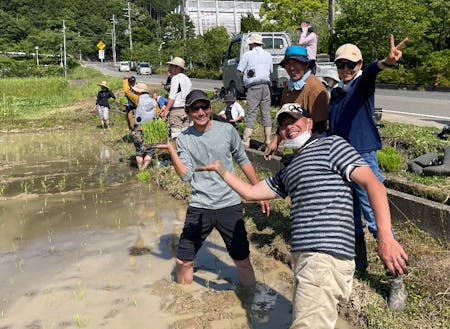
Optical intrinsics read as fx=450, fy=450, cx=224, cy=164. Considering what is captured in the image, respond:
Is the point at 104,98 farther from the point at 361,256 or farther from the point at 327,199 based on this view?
the point at 327,199

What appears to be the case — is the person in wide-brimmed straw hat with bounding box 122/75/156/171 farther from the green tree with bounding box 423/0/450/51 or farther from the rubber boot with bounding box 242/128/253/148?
the green tree with bounding box 423/0/450/51

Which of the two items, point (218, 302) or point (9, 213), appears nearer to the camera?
point (218, 302)

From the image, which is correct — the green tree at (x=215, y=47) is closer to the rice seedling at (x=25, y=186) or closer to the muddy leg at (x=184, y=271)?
the rice seedling at (x=25, y=186)

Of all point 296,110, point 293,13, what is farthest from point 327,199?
point 293,13

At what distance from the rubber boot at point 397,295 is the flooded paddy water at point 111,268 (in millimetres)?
831

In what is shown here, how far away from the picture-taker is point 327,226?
8.12ft

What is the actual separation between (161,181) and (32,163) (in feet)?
13.7

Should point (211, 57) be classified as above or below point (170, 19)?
below

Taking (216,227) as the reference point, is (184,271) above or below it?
below

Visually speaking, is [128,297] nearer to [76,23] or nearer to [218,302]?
[218,302]

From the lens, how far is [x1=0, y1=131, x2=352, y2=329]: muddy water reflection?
3.76 metres

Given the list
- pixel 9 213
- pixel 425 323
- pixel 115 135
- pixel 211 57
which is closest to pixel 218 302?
pixel 425 323

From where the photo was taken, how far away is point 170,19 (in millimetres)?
81750

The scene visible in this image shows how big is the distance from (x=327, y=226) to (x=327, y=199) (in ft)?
0.49
